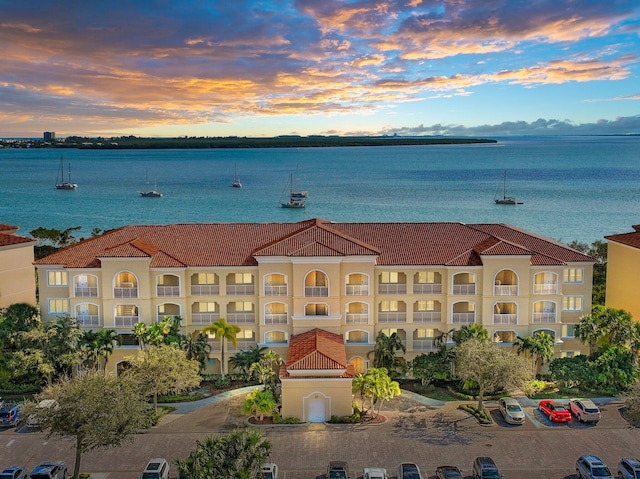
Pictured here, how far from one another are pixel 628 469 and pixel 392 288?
20.4m

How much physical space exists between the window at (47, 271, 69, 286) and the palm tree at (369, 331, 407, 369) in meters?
23.5

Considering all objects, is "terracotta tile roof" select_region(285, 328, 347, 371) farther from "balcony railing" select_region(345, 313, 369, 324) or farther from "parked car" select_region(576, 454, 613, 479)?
"parked car" select_region(576, 454, 613, 479)

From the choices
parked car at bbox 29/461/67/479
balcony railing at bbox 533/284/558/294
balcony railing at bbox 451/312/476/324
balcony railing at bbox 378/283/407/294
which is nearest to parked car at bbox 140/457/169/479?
parked car at bbox 29/461/67/479

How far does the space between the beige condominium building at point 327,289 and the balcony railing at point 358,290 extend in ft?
0.24

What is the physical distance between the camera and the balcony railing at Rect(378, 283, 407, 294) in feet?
154

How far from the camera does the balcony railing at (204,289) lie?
154 feet

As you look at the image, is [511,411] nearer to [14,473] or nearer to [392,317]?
[392,317]

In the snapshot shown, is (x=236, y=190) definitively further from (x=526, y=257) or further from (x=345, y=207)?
(x=526, y=257)

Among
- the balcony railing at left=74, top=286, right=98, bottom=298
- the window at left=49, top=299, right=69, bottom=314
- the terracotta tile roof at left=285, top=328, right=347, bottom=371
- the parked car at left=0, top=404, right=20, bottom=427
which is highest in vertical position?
the balcony railing at left=74, top=286, right=98, bottom=298

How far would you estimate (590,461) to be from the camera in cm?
3081

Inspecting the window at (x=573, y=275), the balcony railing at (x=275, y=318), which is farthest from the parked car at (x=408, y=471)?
the window at (x=573, y=275)

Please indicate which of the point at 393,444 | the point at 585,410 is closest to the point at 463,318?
the point at 585,410

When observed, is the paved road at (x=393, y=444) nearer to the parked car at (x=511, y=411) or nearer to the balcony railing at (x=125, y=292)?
the parked car at (x=511, y=411)

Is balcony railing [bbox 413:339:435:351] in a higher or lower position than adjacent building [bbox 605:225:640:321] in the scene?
lower
